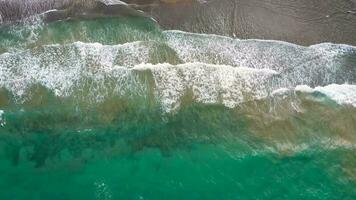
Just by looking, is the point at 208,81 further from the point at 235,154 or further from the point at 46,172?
the point at 46,172

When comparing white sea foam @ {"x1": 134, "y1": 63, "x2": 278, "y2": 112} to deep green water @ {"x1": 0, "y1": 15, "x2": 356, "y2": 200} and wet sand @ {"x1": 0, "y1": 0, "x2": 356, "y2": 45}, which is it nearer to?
deep green water @ {"x1": 0, "y1": 15, "x2": 356, "y2": 200}

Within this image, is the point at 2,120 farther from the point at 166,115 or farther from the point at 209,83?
the point at 209,83

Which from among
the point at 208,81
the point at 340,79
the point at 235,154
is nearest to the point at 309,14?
the point at 340,79

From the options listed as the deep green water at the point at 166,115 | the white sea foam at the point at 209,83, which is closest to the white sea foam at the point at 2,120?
the deep green water at the point at 166,115

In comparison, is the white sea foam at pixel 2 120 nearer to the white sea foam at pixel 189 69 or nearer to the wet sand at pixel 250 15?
the white sea foam at pixel 189 69

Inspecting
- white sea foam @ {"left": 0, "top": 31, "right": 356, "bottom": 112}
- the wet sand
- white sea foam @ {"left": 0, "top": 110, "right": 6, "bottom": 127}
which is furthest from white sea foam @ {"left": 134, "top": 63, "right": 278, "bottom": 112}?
white sea foam @ {"left": 0, "top": 110, "right": 6, "bottom": 127}
